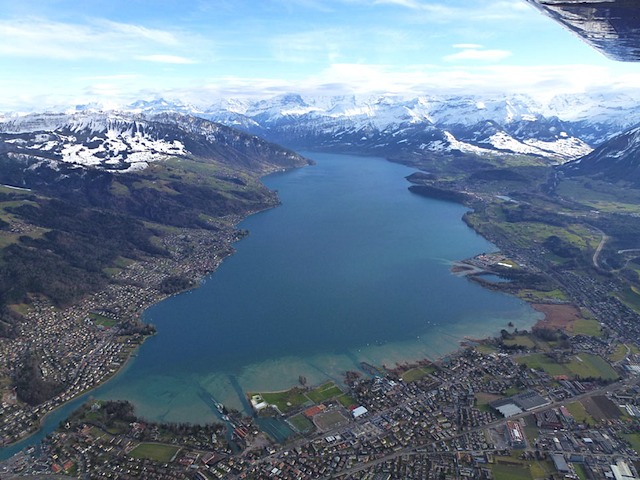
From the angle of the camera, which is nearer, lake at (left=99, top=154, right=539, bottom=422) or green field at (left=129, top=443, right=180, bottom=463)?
green field at (left=129, top=443, right=180, bottom=463)

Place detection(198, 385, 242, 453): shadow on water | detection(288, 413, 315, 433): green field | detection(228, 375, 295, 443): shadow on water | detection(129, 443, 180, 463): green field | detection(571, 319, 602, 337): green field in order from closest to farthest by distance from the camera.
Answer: detection(129, 443, 180, 463): green field < detection(198, 385, 242, 453): shadow on water < detection(228, 375, 295, 443): shadow on water < detection(288, 413, 315, 433): green field < detection(571, 319, 602, 337): green field

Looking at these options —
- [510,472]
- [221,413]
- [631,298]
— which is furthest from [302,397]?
[631,298]

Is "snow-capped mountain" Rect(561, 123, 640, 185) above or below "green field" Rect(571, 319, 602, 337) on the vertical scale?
above

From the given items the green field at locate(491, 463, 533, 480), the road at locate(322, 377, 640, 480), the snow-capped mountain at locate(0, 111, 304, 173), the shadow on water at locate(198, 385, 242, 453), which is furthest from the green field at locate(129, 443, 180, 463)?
the snow-capped mountain at locate(0, 111, 304, 173)

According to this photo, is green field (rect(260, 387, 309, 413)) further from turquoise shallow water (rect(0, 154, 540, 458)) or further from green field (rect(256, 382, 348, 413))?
turquoise shallow water (rect(0, 154, 540, 458))

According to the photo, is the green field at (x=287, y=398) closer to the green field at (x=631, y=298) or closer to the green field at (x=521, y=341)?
the green field at (x=521, y=341)

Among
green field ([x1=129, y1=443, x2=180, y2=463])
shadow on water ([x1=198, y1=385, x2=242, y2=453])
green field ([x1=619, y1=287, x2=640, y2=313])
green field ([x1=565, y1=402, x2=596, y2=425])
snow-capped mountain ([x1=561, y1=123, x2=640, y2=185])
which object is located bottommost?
green field ([x1=129, y1=443, x2=180, y2=463])

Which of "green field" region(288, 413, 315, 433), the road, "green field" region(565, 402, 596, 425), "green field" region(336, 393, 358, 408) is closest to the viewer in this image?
the road
